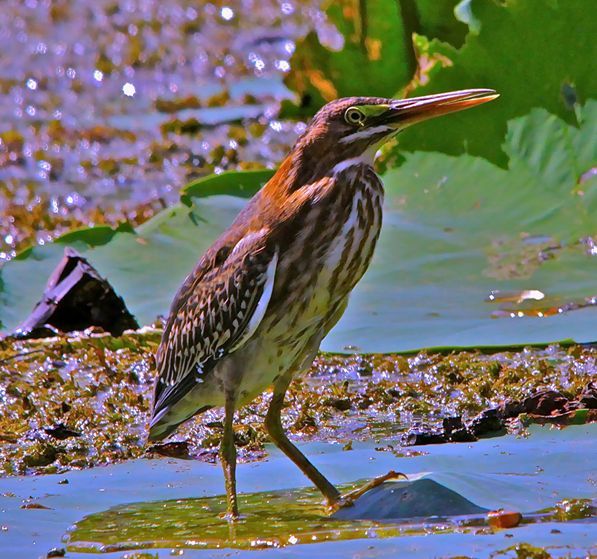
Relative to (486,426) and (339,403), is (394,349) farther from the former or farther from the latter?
(486,426)

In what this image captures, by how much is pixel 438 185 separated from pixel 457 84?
18.7 inches

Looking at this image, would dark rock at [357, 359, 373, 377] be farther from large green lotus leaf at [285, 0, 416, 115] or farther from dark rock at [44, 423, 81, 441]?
large green lotus leaf at [285, 0, 416, 115]

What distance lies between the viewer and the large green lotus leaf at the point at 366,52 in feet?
23.7

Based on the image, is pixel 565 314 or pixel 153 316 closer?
pixel 565 314

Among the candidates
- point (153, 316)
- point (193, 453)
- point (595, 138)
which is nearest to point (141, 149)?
point (153, 316)

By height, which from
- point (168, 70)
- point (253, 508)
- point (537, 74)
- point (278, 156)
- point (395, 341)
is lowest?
point (253, 508)

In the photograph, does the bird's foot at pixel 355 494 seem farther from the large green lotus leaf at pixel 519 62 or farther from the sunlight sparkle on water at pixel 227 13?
the sunlight sparkle on water at pixel 227 13

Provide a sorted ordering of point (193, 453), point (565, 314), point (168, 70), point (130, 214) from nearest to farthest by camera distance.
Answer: point (193, 453)
point (565, 314)
point (130, 214)
point (168, 70)

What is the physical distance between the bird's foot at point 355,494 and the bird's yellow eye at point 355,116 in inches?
45.1

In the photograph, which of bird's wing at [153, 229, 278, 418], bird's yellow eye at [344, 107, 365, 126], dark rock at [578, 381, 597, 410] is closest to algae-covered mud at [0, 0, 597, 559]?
dark rock at [578, 381, 597, 410]

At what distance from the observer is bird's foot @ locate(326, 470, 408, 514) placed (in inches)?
160

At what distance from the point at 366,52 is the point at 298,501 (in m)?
3.61

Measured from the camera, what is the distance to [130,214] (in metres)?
8.69

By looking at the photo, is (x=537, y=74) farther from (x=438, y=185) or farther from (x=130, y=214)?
(x=130, y=214)
